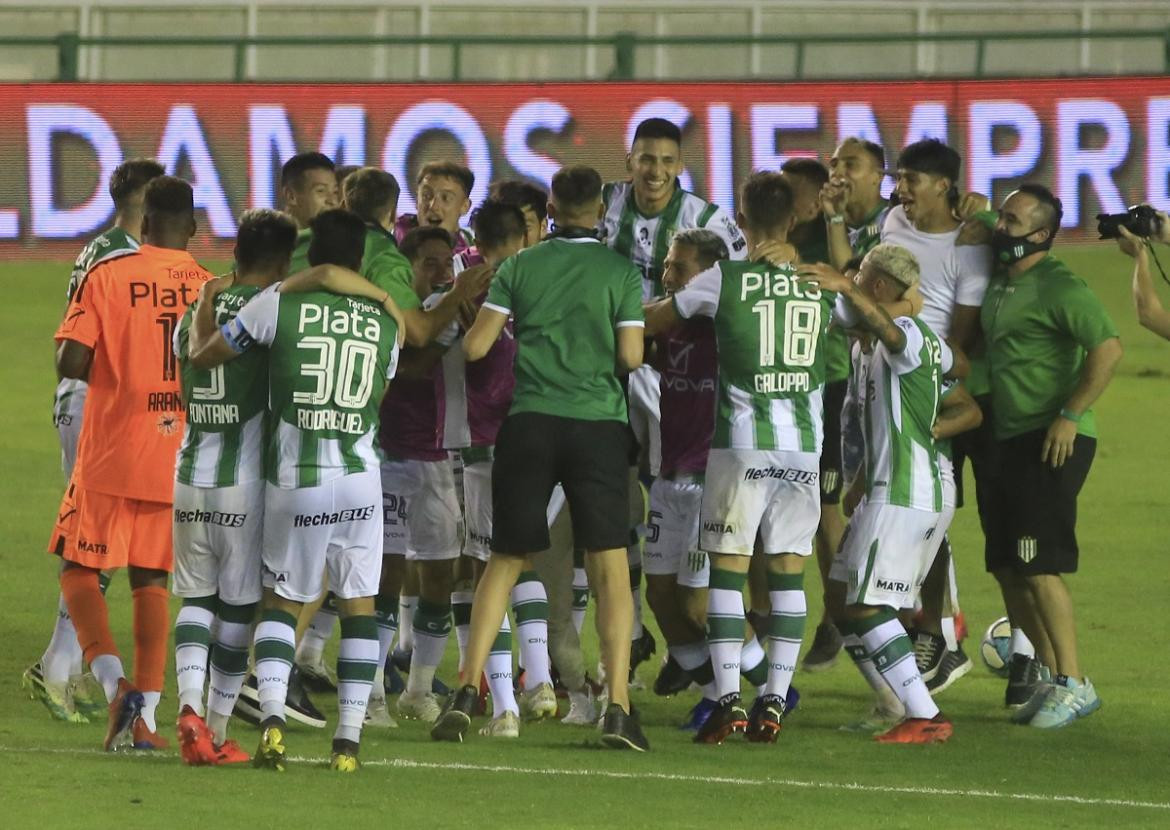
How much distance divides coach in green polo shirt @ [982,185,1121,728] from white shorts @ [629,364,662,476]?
4.89 ft

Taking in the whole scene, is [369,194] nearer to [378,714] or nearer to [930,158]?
[378,714]

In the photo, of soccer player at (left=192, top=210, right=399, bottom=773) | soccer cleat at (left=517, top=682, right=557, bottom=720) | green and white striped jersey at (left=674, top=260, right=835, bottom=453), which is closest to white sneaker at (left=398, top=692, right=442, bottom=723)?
soccer cleat at (left=517, top=682, right=557, bottom=720)

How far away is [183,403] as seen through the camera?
8258 mm

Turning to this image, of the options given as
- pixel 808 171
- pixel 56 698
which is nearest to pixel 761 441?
pixel 808 171

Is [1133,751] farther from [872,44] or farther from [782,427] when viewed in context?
[872,44]

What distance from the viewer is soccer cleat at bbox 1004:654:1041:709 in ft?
31.2

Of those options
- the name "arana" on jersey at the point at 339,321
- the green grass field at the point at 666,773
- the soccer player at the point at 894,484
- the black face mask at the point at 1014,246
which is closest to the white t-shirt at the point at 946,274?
the black face mask at the point at 1014,246

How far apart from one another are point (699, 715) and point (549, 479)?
53.2 inches

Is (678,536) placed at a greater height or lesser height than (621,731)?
greater

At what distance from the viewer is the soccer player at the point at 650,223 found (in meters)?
9.66

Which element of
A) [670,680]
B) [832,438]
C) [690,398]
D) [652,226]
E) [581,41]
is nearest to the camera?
[690,398]

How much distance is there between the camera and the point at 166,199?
816cm

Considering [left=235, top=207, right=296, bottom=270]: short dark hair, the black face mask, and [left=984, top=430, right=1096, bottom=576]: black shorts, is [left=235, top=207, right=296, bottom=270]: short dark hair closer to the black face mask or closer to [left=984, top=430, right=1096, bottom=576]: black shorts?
the black face mask

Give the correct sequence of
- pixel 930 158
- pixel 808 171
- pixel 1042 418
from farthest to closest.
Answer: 1. pixel 808 171
2. pixel 930 158
3. pixel 1042 418
